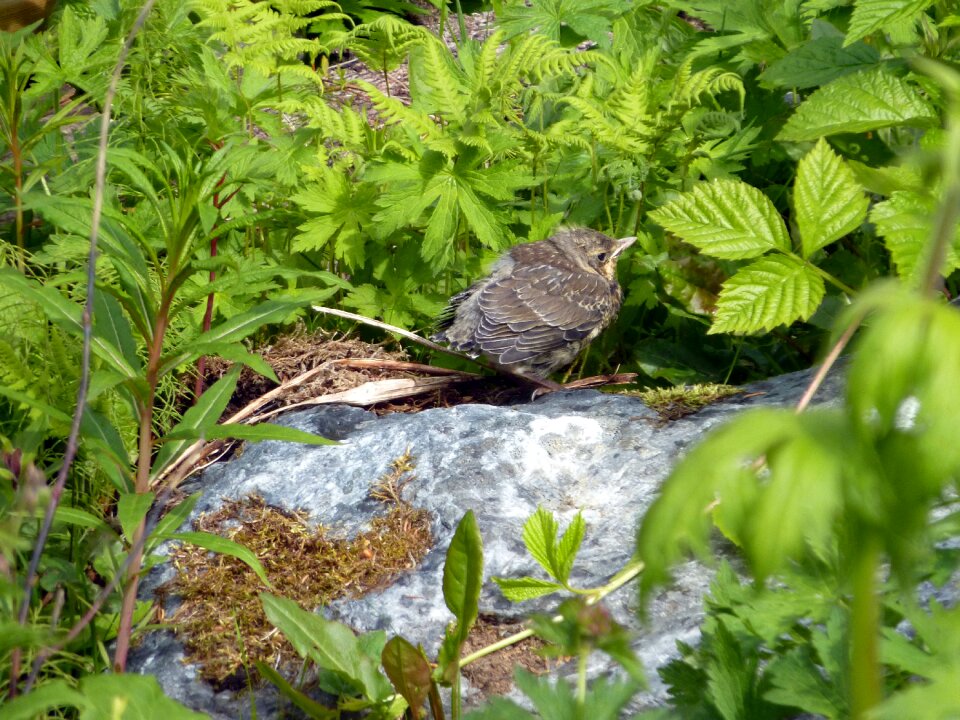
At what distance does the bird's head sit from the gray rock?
1.12 m

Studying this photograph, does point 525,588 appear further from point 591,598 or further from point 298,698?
point 298,698

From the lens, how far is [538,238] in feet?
15.2

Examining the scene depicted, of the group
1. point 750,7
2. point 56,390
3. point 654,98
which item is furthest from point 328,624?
point 750,7

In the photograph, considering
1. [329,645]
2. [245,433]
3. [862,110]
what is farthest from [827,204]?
[329,645]

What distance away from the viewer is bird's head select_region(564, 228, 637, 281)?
4.59m

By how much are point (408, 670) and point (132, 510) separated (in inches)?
29.8

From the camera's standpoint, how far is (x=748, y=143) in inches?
179

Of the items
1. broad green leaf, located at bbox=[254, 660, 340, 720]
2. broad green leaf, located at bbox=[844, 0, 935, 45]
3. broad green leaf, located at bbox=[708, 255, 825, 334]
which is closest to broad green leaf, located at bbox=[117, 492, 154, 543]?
broad green leaf, located at bbox=[254, 660, 340, 720]

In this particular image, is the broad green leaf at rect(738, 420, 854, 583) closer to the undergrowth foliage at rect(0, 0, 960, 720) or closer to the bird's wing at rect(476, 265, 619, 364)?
the undergrowth foliage at rect(0, 0, 960, 720)

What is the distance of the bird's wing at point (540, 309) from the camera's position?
435 cm

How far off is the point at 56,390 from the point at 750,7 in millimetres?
3377

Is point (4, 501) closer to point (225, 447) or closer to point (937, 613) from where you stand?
point (225, 447)

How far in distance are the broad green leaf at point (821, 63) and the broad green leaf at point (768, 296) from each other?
1.00 m

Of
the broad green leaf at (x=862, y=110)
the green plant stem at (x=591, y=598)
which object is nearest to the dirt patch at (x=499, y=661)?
the green plant stem at (x=591, y=598)
